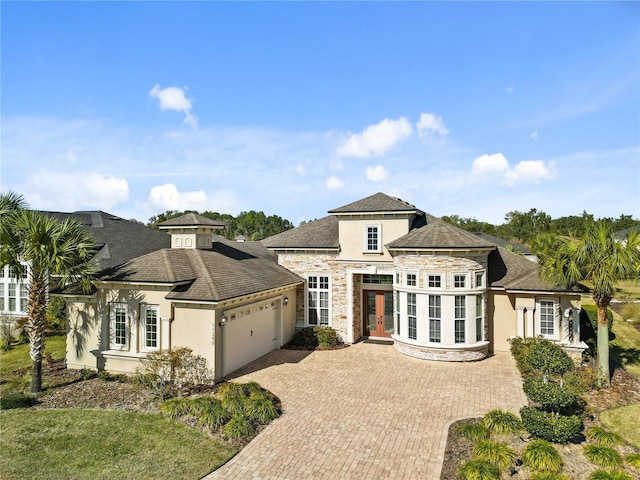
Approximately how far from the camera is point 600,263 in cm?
1293

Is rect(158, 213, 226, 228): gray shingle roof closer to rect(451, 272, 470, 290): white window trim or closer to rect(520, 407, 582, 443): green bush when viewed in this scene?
rect(451, 272, 470, 290): white window trim

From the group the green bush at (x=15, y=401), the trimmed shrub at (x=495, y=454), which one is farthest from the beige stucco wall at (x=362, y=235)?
the green bush at (x=15, y=401)

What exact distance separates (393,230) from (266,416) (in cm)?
1114

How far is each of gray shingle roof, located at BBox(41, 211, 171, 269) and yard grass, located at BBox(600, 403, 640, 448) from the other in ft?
69.5

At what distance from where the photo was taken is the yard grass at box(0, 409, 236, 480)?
8.34 m

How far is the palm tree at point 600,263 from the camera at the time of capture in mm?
12672

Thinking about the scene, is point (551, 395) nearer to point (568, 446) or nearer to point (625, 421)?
point (568, 446)

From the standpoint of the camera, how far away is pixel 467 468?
321 inches

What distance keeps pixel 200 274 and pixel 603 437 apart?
1310 cm

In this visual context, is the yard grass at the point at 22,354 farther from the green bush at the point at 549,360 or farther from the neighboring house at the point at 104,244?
the green bush at the point at 549,360

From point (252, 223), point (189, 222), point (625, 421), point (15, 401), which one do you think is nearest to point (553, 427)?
point (625, 421)

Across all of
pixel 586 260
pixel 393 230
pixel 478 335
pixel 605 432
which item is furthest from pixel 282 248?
pixel 605 432

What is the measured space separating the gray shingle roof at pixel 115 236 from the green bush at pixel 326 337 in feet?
36.1

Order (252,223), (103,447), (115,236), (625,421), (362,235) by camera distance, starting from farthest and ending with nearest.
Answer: (252,223)
(115,236)
(362,235)
(625,421)
(103,447)
